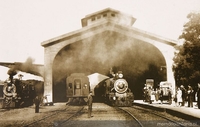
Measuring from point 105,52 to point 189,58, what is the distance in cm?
364

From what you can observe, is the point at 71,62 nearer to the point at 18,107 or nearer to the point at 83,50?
the point at 83,50

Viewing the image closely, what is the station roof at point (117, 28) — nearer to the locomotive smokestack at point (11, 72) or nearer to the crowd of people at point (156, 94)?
the locomotive smokestack at point (11, 72)

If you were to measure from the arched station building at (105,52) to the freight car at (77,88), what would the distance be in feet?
1.00

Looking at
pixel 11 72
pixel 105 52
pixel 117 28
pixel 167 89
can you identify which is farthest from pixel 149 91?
pixel 11 72

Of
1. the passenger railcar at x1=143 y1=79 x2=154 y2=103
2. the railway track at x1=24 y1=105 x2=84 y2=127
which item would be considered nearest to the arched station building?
the passenger railcar at x1=143 y1=79 x2=154 y2=103

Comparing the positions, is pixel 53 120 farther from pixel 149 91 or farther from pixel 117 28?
pixel 149 91

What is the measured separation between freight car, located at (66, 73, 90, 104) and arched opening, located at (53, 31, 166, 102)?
0.88 ft

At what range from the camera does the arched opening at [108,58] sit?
12.3 m

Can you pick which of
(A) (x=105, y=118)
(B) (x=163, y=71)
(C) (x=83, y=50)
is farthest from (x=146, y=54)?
(A) (x=105, y=118)

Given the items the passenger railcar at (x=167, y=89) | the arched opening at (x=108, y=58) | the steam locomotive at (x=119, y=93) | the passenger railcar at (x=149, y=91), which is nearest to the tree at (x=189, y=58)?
the passenger railcar at (x=167, y=89)

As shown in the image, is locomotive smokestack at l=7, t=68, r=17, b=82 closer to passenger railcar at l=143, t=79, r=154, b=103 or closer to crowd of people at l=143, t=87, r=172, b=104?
passenger railcar at l=143, t=79, r=154, b=103

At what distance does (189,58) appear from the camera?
1269cm

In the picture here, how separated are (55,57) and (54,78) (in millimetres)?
1174

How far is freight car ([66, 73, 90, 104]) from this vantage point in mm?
12734
